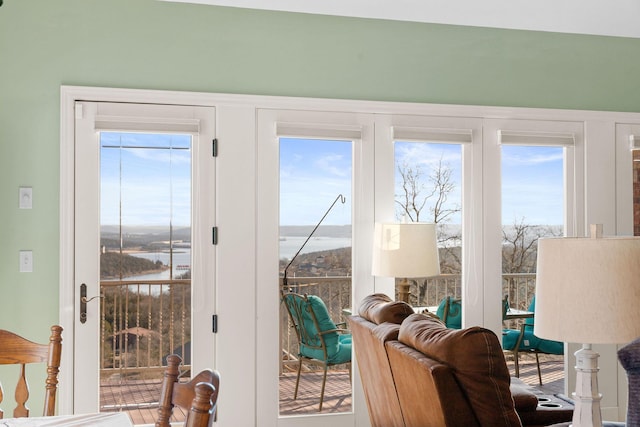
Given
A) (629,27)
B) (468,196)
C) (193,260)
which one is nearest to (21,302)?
(193,260)

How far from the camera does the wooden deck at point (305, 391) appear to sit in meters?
4.03

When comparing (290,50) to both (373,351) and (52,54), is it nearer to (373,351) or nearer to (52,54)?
(52,54)

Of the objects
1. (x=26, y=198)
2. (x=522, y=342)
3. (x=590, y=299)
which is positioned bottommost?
(x=522, y=342)

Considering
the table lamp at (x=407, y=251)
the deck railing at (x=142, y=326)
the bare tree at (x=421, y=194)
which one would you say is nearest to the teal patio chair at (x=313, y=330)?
the deck railing at (x=142, y=326)

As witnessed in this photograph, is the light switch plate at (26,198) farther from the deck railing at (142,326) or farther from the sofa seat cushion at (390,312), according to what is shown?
the sofa seat cushion at (390,312)

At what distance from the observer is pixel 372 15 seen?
4.36 metres

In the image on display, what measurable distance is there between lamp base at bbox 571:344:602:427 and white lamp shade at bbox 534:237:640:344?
0.26 feet

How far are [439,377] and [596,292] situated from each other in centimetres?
65

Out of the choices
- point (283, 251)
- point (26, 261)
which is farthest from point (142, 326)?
point (283, 251)

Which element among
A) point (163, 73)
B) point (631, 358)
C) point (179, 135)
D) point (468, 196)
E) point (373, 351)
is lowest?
point (373, 351)

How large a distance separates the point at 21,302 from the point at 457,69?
3085 millimetres

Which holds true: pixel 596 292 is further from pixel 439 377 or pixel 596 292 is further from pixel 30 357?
pixel 30 357

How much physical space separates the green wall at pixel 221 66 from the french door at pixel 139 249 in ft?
0.55

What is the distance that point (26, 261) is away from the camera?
3.88 meters
